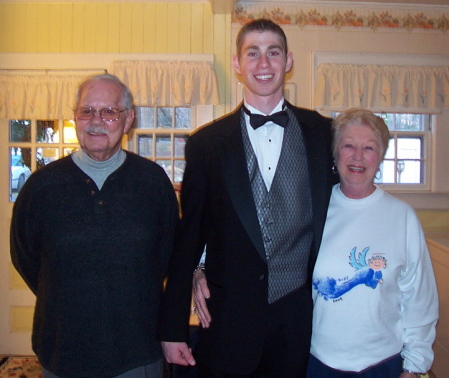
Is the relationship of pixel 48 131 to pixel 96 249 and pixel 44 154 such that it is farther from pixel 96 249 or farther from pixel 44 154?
pixel 96 249

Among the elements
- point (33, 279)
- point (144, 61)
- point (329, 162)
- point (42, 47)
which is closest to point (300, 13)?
point (144, 61)

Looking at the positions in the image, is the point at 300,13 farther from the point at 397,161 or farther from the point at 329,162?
the point at 329,162

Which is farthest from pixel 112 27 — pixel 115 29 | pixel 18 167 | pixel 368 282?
pixel 368 282

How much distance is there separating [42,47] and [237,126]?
293 centimetres

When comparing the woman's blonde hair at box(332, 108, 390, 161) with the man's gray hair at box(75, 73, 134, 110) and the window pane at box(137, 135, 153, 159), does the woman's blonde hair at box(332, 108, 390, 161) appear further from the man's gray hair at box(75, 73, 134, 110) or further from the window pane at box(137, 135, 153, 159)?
the window pane at box(137, 135, 153, 159)

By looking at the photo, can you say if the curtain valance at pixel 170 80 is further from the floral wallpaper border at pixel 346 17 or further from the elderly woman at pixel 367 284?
the elderly woman at pixel 367 284

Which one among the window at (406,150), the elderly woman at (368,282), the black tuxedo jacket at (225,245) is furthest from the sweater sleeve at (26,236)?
the window at (406,150)

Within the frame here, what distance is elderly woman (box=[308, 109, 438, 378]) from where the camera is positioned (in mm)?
1406

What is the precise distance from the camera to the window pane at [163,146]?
377 centimetres

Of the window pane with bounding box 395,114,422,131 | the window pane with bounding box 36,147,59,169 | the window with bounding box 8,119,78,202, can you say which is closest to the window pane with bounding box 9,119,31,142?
the window with bounding box 8,119,78,202

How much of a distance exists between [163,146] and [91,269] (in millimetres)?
2466

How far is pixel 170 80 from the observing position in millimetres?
3549

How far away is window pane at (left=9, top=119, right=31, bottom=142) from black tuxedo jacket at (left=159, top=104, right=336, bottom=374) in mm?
2905

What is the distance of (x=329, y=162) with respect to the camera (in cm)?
151
